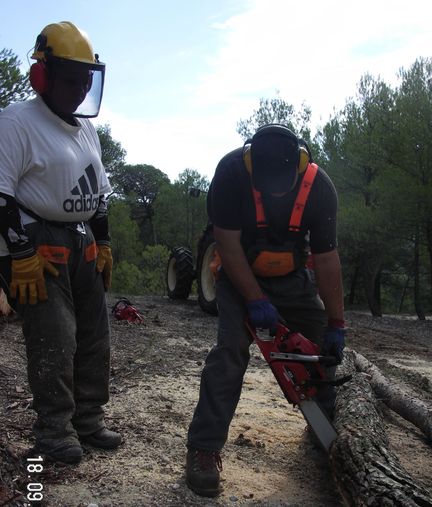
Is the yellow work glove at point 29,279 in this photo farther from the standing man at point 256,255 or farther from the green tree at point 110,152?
the green tree at point 110,152

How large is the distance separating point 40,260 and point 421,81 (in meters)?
15.6

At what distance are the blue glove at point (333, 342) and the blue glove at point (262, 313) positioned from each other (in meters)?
0.40

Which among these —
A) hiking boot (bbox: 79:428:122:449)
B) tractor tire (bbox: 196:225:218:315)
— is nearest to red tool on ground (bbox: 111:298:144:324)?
tractor tire (bbox: 196:225:218:315)

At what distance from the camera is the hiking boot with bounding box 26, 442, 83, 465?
2.94 meters

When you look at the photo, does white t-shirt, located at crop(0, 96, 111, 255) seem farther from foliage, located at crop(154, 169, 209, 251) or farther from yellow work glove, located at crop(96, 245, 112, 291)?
foliage, located at crop(154, 169, 209, 251)

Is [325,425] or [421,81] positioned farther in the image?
[421,81]

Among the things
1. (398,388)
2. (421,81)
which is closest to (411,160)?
(421,81)

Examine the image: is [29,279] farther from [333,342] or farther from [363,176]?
[363,176]

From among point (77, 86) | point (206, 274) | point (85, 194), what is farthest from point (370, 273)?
point (77, 86)

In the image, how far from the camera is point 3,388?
414cm

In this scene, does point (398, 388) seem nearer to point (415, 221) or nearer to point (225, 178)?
point (225, 178)

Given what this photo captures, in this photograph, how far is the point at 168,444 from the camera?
3.53 meters

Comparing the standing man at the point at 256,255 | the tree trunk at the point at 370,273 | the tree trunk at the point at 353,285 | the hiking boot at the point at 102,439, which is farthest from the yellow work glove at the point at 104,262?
the tree trunk at the point at 353,285
